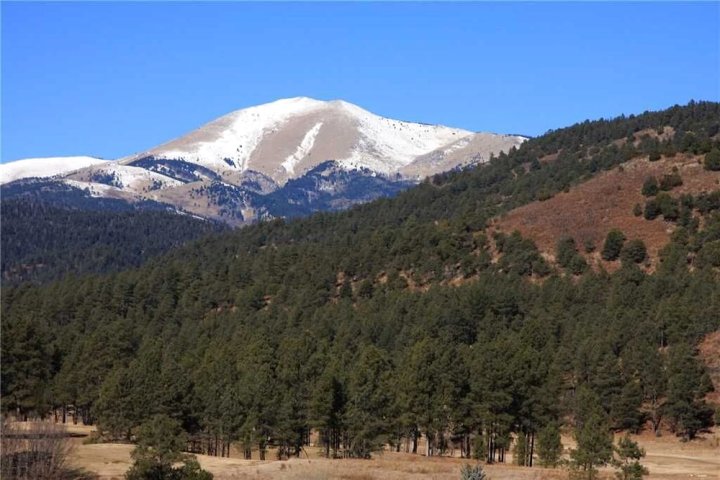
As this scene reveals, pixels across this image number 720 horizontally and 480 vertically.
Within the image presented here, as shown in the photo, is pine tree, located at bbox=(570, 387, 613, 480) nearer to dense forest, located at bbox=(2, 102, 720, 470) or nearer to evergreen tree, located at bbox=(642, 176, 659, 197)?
dense forest, located at bbox=(2, 102, 720, 470)

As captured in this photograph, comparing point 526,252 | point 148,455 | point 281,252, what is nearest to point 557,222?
point 526,252

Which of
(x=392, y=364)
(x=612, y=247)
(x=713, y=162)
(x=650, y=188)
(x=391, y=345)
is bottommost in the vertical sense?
(x=392, y=364)

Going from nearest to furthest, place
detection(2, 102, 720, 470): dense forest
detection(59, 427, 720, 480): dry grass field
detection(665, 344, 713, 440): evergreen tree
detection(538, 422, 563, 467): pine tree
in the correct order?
detection(59, 427, 720, 480): dry grass field < detection(538, 422, 563, 467): pine tree < detection(2, 102, 720, 470): dense forest < detection(665, 344, 713, 440): evergreen tree

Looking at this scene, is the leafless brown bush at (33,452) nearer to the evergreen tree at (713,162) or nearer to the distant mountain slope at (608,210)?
the distant mountain slope at (608,210)

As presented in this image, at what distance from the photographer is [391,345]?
120 metres

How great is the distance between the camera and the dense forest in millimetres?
75562

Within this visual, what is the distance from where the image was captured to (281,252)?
602ft

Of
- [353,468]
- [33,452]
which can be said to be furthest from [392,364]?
[33,452]

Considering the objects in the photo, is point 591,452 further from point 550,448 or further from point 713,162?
point 713,162

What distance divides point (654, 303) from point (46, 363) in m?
72.3

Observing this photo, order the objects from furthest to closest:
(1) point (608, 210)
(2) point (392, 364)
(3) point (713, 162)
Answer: (3) point (713, 162), (1) point (608, 210), (2) point (392, 364)

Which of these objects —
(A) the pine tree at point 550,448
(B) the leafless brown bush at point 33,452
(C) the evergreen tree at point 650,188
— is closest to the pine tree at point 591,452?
(A) the pine tree at point 550,448

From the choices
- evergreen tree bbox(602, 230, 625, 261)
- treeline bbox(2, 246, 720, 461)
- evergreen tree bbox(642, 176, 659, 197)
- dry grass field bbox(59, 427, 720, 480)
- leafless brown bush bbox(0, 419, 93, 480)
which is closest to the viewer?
leafless brown bush bbox(0, 419, 93, 480)

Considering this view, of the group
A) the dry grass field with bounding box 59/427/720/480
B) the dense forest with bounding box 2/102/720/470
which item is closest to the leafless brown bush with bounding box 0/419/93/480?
the dry grass field with bounding box 59/427/720/480
